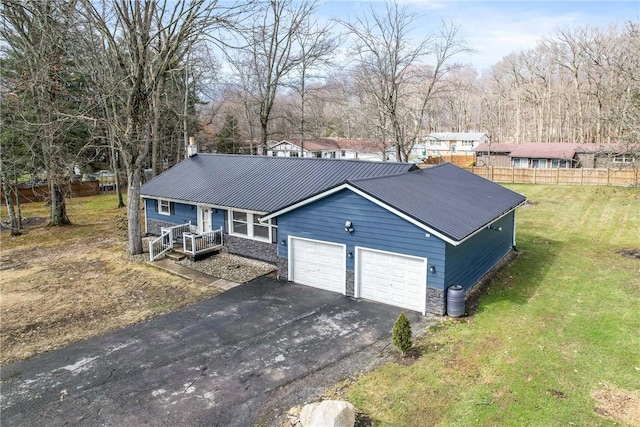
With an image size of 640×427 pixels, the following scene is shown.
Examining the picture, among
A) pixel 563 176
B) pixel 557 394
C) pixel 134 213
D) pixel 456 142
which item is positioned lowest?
pixel 557 394

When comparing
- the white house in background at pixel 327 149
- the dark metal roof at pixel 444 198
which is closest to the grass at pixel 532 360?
the dark metal roof at pixel 444 198

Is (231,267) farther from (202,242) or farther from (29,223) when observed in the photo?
(29,223)

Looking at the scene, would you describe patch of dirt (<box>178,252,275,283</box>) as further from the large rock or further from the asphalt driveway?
the large rock

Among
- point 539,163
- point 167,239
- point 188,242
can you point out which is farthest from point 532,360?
point 539,163

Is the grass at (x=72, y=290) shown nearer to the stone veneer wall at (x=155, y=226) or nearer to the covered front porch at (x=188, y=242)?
the covered front porch at (x=188, y=242)

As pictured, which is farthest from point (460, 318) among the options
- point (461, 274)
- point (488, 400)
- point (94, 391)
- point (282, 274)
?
point (94, 391)
